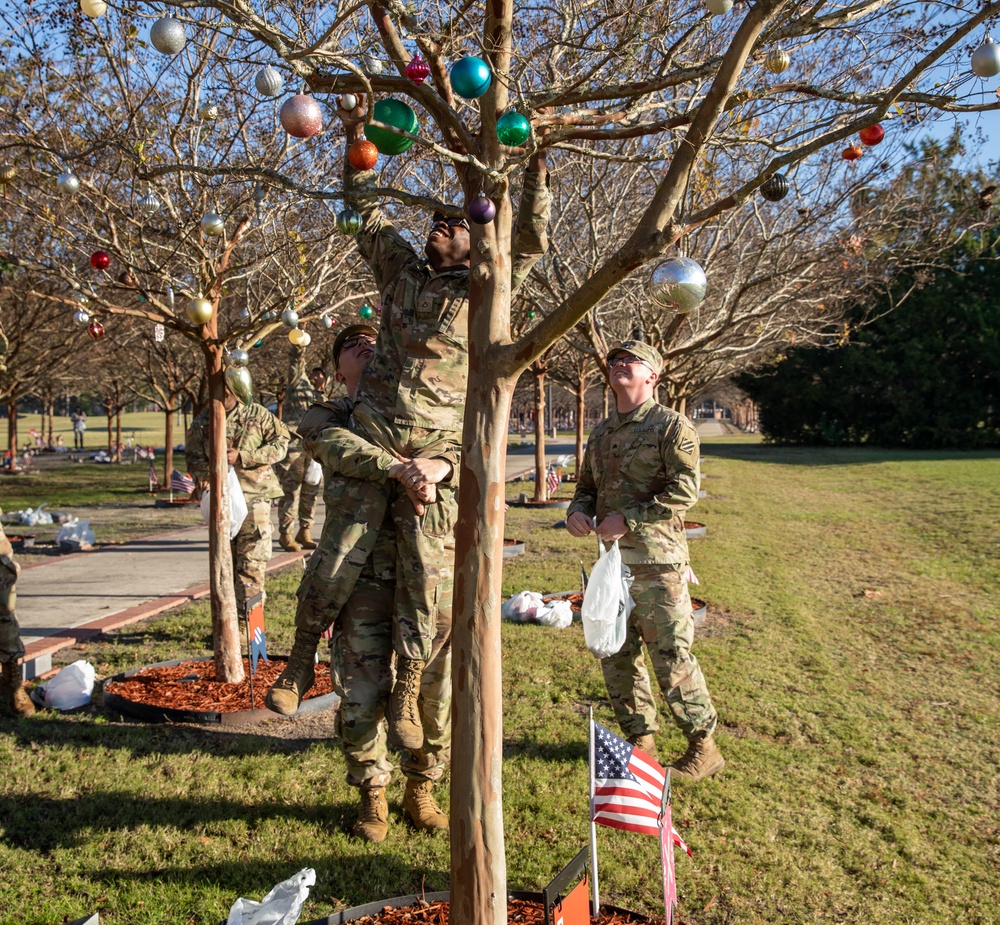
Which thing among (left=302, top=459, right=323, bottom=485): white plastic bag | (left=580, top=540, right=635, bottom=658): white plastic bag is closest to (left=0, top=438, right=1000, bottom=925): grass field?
(left=580, top=540, right=635, bottom=658): white plastic bag

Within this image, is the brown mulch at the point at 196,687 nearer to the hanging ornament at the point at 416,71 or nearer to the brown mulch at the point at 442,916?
the brown mulch at the point at 442,916

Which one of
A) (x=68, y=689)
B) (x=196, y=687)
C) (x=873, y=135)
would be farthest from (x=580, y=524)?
(x=68, y=689)

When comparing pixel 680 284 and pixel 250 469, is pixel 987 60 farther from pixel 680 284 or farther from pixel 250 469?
pixel 250 469

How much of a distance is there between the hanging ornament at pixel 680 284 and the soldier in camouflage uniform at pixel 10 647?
4.39 meters

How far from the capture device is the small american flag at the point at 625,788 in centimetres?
284

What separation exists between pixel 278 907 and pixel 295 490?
1021cm

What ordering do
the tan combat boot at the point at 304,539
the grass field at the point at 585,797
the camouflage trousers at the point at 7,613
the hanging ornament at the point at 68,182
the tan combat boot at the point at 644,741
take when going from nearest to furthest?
1. the grass field at the point at 585,797
2. the tan combat boot at the point at 644,741
3. the hanging ornament at the point at 68,182
4. the camouflage trousers at the point at 7,613
5. the tan combat boot at the point at 304,539

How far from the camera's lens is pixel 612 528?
13.5 ft

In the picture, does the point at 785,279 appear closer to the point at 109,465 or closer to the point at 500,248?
the point at 500,248

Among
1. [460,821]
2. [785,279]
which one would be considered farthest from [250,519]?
[785,279]

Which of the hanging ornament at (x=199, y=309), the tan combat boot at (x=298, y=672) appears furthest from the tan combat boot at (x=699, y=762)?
the hanging ornament at (x=199, y=309)

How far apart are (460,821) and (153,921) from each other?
1.44m

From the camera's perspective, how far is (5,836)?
3.58 metres

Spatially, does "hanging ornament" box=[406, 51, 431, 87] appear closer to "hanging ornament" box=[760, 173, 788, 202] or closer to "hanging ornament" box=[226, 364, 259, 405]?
"hanging ornament" box=[760, 173, 788, 202]
